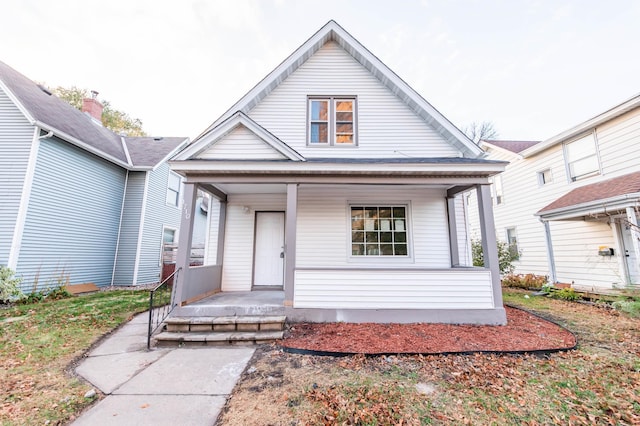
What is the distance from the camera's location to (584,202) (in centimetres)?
749

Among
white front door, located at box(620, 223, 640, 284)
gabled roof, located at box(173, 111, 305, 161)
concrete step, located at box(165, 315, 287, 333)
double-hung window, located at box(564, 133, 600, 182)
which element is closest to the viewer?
concrete step, located at box(165, 315, 287, 333)

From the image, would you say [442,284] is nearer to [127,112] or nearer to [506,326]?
[506,326]

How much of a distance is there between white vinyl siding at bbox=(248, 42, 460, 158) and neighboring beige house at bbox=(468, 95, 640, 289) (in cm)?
478

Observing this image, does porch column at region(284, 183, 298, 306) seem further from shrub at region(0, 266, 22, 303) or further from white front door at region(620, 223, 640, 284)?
white front door at region(620, 223, 640, 284)

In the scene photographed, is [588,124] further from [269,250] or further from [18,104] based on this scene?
[18,104]

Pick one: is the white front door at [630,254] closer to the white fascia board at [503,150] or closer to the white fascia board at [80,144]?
the white fascia board at [503,150]

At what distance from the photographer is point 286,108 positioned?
717 cm

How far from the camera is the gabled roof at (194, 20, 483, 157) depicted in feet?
22.5

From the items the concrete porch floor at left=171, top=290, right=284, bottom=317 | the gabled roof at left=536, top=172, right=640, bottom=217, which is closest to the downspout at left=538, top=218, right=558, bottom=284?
the gabled roof at left=536, top=172, right=640, bottom=217

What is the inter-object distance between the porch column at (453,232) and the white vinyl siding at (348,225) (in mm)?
105

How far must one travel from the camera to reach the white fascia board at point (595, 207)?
630cm

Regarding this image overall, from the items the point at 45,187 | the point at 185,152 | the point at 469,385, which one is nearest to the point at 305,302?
the point at 469,385

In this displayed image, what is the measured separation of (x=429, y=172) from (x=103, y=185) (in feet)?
37.9

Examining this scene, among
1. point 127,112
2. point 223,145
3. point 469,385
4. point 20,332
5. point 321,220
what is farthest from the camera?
point 127,112
